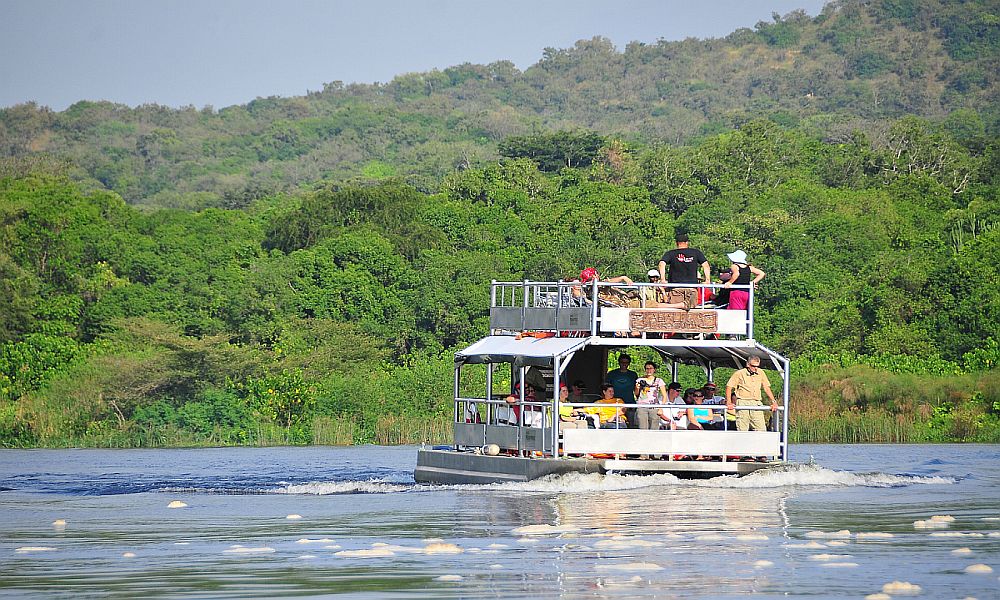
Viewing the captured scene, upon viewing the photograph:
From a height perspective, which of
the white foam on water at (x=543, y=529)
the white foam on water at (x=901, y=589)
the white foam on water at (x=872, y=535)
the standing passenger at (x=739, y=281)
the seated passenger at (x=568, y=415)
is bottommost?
the white foam on water at (x=543, y=529)

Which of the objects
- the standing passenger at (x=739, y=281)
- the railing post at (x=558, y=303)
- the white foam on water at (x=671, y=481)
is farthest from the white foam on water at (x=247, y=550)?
the standing passenger at (x=739, y=281)

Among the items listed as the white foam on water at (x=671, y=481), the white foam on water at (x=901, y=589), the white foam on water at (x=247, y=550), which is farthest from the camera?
the white foam on water at (x=671, y=481)

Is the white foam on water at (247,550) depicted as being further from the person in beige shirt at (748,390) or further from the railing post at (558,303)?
the person in beige shirt at (748,390)

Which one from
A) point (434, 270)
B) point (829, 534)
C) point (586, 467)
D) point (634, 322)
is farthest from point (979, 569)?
point (434, 270)

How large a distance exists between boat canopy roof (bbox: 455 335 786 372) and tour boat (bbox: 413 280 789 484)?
2cm

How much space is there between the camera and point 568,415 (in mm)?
24422

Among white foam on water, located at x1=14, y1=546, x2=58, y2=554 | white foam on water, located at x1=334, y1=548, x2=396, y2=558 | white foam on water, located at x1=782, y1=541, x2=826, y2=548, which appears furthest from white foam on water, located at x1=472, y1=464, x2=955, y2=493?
white foam on water, located at x1=14, y1=546, x2=58, y2=554

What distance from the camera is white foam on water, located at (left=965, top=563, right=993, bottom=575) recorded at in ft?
46.1

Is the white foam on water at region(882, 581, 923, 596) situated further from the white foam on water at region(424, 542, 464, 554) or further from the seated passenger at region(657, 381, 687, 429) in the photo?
the seated passenger at region(657, 381, 687, 429)


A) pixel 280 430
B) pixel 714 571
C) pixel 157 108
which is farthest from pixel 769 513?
pixel 157 108

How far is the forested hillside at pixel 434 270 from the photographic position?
5238cm

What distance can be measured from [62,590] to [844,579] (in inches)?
248

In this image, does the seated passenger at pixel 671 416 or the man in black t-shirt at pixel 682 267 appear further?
the man in black t-shirt at pixel 682 267

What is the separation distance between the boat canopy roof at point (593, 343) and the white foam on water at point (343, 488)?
7.36ft
